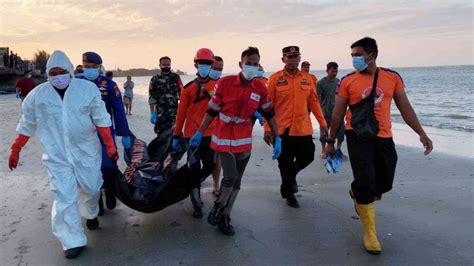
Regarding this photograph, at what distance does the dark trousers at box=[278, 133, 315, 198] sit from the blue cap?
7.66 ft

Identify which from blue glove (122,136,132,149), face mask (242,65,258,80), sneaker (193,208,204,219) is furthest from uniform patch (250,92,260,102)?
blue glove (122,136,132,149)

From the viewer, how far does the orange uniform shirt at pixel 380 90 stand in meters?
3.43

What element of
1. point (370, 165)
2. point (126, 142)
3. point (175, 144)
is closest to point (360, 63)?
point (370, 165)

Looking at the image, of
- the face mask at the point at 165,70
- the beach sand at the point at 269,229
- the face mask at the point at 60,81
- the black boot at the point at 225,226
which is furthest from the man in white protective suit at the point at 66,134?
the face mask at the point at 165,70

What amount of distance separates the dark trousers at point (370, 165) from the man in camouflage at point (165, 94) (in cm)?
297

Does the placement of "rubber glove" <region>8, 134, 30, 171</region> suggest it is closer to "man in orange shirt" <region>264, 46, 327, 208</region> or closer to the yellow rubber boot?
"man in orange shirt" <region>264, 46, 327, 208</region>

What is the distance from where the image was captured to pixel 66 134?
3.36 metres

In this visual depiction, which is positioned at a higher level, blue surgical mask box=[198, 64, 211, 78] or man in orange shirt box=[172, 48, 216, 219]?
blue surgical mask box=[198, 64, 211, 78]

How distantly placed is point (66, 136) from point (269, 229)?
7.02ft

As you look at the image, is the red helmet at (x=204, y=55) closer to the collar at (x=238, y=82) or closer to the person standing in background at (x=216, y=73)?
the person standing in background at (x=216, y=73)

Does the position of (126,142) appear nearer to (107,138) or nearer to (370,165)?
(107,138)

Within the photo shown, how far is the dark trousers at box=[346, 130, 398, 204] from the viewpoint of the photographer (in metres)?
3.45

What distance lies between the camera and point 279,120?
4.64 m

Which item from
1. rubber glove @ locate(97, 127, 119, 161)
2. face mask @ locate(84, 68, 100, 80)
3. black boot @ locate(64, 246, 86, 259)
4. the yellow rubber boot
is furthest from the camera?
face mask @ locate(84, 68, 100, 80)
